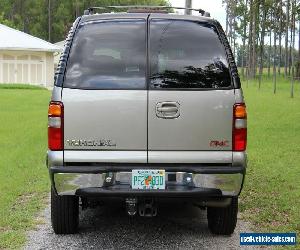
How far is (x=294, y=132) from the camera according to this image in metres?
15.3

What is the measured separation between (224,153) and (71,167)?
4.45 feet

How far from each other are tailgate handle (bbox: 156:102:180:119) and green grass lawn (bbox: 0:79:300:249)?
6.24 ft

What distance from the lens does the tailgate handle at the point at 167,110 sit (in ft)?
16.8

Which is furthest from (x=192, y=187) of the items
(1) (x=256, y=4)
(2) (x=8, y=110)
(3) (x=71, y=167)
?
(1) (x=256, y=4)

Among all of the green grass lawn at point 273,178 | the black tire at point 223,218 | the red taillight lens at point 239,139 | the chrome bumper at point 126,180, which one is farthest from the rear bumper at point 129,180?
the green grass lawn at point 273,178

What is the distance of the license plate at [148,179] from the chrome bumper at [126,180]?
1.8 inches

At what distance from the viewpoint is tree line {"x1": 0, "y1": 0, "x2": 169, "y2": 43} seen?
293 feet

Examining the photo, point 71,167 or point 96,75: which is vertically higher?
point 96,75

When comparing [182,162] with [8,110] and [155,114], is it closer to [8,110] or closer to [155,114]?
[155,114]

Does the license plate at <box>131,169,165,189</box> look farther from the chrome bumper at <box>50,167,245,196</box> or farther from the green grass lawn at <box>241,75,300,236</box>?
the green grass lawn at <box>241,75,300,236</box>

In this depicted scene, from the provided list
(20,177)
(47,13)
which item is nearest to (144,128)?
(20,177)

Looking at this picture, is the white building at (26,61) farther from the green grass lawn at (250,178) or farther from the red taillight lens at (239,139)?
the red taillight lens at (239,139)

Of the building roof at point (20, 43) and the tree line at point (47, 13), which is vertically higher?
the tree line at point (47, 13)

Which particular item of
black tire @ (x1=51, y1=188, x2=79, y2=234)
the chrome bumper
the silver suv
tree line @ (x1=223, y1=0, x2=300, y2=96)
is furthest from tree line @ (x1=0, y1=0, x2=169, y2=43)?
the chrome bumper
